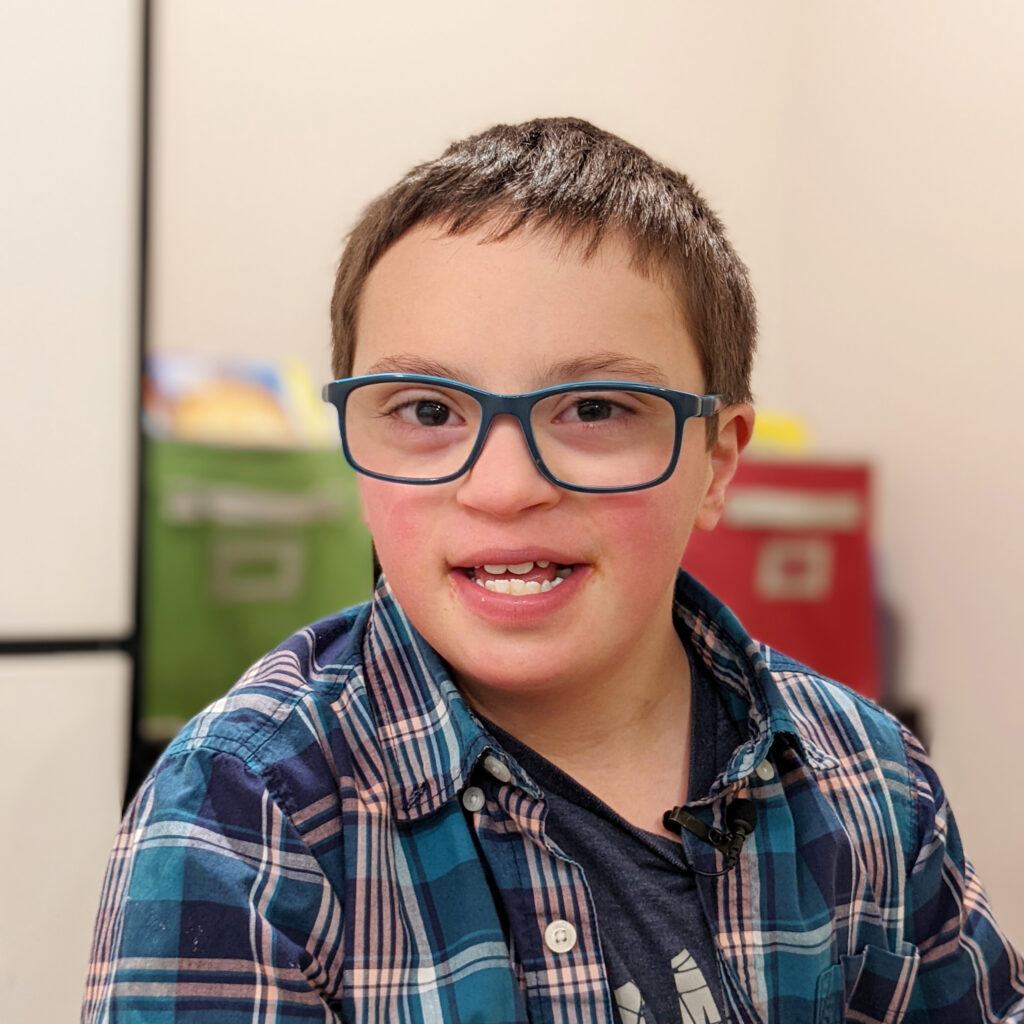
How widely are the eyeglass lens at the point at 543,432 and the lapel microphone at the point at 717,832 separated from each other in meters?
0.25

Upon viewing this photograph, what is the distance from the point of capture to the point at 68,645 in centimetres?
142

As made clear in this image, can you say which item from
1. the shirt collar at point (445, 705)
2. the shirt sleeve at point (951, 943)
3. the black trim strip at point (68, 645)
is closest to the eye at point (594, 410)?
the shirt collar at point (445, 705)

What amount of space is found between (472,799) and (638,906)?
14cm

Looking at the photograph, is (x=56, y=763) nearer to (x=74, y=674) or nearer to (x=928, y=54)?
(x=74, y=674)

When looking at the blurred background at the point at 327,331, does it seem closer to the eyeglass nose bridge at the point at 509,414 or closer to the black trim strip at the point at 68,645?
the black trim strip at the point at 68,645

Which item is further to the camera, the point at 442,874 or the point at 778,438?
the point at 778,438

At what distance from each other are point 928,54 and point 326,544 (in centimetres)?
123

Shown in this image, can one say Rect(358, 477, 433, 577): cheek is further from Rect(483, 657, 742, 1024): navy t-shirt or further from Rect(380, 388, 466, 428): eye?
Rect(483, 657, 742, 1024): navy t-shirt

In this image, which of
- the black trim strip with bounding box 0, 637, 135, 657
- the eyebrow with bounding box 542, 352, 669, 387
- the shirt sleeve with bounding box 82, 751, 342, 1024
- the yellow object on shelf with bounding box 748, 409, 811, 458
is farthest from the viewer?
the yellow object on shelf with bounding box 748, 409, 811, 458

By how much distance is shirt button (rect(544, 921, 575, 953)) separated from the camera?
2.33ft

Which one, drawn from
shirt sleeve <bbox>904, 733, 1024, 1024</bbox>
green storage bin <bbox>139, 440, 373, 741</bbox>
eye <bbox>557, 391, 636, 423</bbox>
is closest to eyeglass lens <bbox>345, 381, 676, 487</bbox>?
eye <bbox>557, 391, 636, 423</bbox>

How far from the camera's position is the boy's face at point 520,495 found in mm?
722

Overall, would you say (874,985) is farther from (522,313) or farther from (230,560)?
(230,560)

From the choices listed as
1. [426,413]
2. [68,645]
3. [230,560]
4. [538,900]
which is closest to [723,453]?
[426,413]
